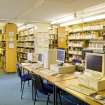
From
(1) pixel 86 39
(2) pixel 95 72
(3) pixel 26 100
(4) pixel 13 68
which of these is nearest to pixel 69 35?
(1) pixel 86 39

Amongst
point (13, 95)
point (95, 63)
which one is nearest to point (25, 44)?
point (13, 95)

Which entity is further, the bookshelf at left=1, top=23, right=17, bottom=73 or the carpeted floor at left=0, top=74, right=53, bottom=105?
the bookshelf at left=1, top=23, right=17, bottom=73

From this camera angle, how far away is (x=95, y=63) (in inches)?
119

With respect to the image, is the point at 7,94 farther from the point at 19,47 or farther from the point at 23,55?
the point at 19,47

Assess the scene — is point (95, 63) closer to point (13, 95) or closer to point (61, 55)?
point (61, 55)

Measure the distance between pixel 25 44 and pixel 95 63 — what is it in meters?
7.82

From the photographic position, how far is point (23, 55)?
10695mm

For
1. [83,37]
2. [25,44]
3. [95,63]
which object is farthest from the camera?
[25,44]

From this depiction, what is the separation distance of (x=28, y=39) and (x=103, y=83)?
7.60 metres

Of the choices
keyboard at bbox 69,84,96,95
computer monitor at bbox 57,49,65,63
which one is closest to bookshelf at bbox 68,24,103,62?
computer monitor at bbox 57,49,65,63

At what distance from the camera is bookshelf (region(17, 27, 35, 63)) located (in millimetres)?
9462

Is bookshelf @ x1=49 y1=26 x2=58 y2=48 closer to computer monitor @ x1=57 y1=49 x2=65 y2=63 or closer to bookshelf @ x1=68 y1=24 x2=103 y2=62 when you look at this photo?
bookshelf @ x1=68 y1=24 x2=103 y2=62

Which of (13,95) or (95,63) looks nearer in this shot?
(95,63)

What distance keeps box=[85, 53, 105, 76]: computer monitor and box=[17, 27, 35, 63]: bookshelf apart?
6.04 m
